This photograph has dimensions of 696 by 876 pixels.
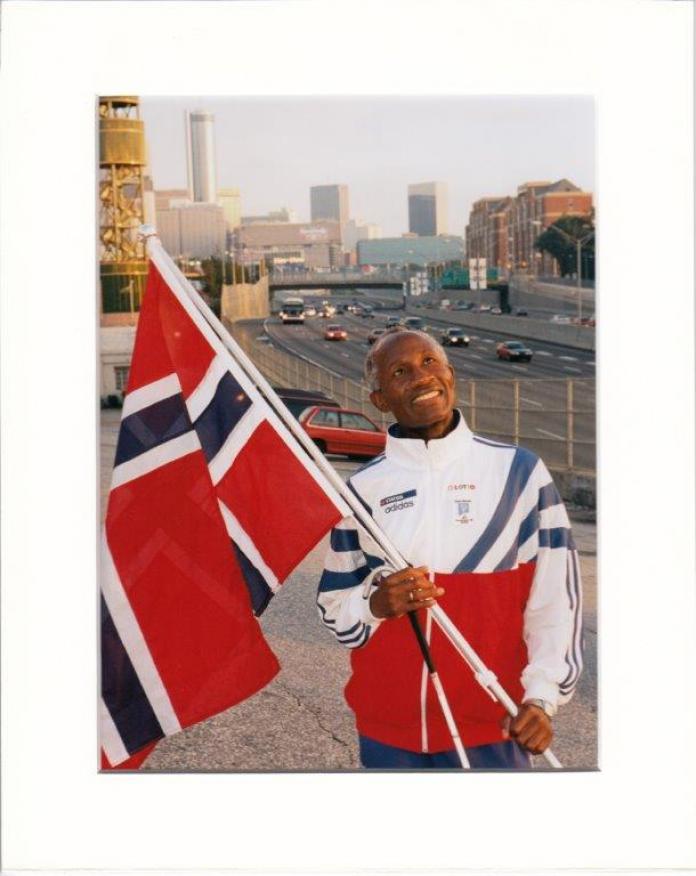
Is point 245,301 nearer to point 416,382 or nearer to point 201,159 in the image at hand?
point 201,159

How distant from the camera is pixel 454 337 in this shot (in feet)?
17.5

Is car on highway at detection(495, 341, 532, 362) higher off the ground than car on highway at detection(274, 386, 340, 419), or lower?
higher

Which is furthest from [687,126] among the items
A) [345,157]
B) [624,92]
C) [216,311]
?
[216,311]

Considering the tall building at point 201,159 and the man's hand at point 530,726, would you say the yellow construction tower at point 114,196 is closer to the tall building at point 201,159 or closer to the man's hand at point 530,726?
the tall building at point 201,159

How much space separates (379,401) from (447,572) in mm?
659

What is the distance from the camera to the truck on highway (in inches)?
219

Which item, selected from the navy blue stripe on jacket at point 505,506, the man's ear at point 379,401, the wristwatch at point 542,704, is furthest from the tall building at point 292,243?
the wristwatch at point 542,704

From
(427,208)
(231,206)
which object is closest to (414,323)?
(427,208)

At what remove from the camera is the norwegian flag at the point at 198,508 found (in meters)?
4.30

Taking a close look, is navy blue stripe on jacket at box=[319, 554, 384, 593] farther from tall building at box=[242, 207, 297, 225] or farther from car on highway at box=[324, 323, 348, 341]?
tall building at box=[242, 207, 297, 225]

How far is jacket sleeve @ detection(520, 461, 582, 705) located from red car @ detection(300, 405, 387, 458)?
2.98ft

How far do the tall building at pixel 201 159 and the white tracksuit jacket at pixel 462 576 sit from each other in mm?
1549

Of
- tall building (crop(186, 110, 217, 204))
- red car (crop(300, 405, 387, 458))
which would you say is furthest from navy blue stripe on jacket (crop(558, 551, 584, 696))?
tall building (crop(186, 110, 217, 204))

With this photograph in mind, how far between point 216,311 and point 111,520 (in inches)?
49.3
